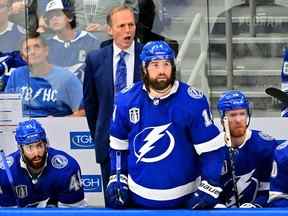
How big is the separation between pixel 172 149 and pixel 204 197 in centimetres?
29

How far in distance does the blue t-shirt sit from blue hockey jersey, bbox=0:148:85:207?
1649 millimetres

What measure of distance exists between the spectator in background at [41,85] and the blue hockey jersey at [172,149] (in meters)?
2.59

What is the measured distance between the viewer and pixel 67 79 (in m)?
6.75

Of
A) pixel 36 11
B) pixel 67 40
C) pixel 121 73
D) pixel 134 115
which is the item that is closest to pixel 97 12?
pixel 67 40

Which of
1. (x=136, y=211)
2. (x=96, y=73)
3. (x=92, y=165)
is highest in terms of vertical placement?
(x=96, y=73)

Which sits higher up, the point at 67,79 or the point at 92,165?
the point at 67,79

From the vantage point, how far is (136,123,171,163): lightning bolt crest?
4.18 metres

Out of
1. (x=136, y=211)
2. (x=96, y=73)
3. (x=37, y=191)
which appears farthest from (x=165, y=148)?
(x=96, y=73)

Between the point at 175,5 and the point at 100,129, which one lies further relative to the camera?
the point at 175,5

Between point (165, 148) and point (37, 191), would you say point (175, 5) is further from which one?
point (165, 148)

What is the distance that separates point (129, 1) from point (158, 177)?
2.65 metres

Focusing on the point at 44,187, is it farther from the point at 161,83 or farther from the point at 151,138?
the point at 161,83

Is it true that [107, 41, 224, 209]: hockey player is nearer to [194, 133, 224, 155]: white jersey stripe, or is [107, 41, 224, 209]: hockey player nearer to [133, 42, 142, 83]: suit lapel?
[194, 133, 224, 155]: white jersey stripe

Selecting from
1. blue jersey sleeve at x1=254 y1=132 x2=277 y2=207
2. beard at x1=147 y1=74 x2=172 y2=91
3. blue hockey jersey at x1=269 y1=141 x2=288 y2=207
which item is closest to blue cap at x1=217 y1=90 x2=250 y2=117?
blue jersey sleeve at x1=254 y1=132 x2=277 y2=207
